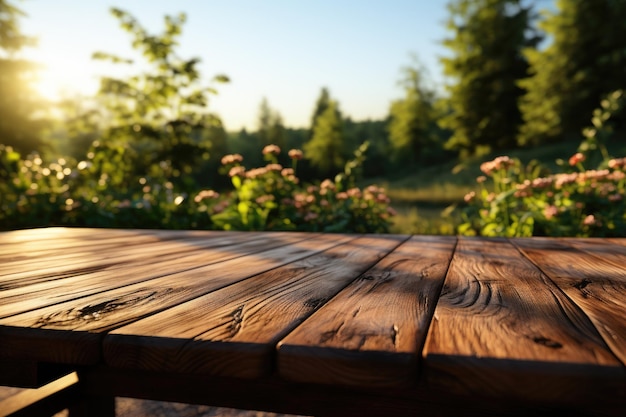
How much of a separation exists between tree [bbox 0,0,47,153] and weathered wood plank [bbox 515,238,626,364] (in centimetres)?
1803

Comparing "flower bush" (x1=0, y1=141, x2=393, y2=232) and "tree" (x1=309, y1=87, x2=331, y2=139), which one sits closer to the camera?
"flower bush" (x1=0, y1=141, x2=393, y2=232)

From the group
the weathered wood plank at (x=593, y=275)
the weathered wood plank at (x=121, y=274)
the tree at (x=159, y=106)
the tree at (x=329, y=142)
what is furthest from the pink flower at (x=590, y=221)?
the tree at (x=329, y=142)

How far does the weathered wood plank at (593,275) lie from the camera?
0.71 meters

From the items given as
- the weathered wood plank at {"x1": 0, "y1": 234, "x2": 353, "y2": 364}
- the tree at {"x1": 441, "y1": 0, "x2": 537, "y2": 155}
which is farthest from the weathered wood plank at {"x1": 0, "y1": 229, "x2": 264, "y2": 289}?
the tree at {"x1": 441, "y1": 0, "x2": 537, "y2": 155}

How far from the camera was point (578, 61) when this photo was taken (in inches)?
758

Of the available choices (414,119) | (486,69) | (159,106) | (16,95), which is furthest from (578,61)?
(16,95)

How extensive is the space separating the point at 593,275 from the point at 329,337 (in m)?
0.79

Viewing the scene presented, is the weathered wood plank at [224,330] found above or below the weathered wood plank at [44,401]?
above

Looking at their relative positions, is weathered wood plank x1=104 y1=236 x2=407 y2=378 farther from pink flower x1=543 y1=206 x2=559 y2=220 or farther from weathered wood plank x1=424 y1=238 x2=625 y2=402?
pink flower x1=543 y1=206 x2=559 y2=220

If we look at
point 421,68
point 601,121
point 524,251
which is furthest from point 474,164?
point 524,251

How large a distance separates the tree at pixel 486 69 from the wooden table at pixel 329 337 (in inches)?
966

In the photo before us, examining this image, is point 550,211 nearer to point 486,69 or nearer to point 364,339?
A: point 364,339

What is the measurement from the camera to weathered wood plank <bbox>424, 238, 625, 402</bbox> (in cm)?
54

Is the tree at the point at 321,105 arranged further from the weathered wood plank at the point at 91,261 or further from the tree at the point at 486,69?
the weathered wood plank at the point at 91,261
